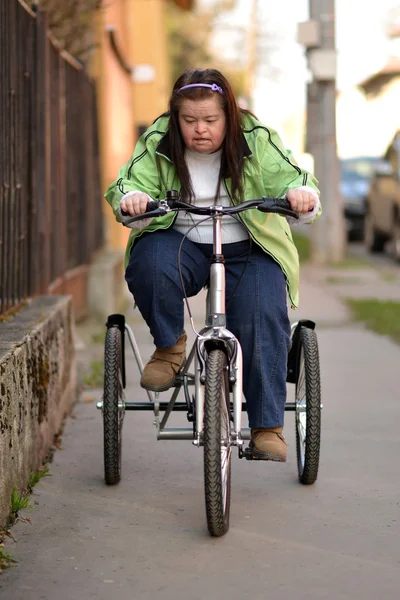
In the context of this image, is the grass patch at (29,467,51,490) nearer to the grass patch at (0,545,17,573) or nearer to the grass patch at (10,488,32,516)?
the grass patch at (10,488,32,516)

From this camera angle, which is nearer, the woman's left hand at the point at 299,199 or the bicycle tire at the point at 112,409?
the woman's left hand at the point at 299,199

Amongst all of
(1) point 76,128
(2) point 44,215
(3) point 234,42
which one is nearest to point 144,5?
(1) point 76,128

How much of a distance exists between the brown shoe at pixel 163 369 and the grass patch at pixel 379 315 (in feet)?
16.2

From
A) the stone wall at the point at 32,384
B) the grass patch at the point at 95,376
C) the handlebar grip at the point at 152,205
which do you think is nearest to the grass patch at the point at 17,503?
the stone wall at the point at 32,384

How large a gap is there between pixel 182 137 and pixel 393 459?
6.19 ft

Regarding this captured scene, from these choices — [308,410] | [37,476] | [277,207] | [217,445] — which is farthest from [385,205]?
[217,445]

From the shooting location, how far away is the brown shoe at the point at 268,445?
460 centimetres

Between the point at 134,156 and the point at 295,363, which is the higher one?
the point at 134,156

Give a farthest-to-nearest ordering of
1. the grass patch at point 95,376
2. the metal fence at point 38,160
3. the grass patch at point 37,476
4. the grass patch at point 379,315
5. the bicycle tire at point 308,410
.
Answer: the grass patch at point 379,315
the grass patch at point 95,376
the metal fence at point 38,160
the grass patch at point 37,476
the bicycle tire at point 308,410

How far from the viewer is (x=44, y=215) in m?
7.25

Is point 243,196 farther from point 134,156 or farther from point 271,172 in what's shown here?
point 134,156

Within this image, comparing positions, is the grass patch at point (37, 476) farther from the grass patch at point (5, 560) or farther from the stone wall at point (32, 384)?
the grass patch at point (5, 560)

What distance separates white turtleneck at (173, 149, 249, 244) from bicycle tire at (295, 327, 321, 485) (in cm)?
59

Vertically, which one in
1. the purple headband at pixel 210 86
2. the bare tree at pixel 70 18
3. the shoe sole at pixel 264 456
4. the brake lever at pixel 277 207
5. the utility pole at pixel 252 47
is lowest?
the shoe sole at pixel 264 456
